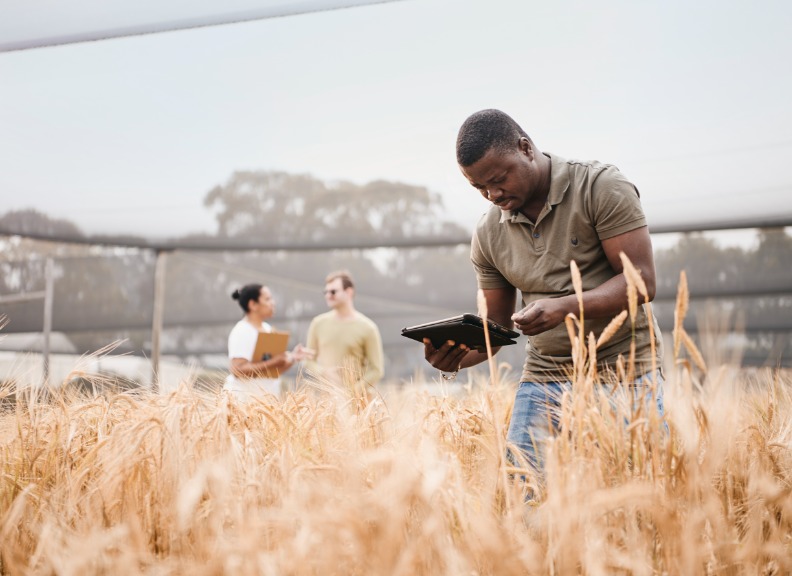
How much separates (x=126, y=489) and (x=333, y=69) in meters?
4.06

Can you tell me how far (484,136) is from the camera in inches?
84.4

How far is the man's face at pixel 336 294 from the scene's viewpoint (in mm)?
5020

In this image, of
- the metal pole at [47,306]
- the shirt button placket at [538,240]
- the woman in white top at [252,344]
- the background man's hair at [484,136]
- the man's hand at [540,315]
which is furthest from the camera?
the metal pole at [47,306]

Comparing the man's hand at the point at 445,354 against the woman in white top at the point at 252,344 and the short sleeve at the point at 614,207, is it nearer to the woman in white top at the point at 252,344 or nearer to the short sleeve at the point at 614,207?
the short sleeve at the point at 614,207

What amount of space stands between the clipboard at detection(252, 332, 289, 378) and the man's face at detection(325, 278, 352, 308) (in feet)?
1.83

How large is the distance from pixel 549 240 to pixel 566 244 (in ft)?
0.18

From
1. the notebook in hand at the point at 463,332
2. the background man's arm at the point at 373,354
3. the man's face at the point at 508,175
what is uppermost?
the man's face at the point at 508,175

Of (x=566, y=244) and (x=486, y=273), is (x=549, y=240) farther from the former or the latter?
(x=486, y=273)

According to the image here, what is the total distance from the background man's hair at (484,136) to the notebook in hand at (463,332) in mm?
488

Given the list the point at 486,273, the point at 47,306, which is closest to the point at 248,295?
the point at 47,306

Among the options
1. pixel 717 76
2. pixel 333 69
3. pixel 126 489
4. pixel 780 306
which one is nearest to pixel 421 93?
pixel 333 69

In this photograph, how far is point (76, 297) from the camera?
6.39 metres

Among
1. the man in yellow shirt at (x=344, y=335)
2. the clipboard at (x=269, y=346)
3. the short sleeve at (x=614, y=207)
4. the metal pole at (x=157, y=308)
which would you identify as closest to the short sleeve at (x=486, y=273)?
the short sleeve at (x=614, y=207)

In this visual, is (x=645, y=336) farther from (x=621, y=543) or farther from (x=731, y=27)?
(x=731, y=27)
